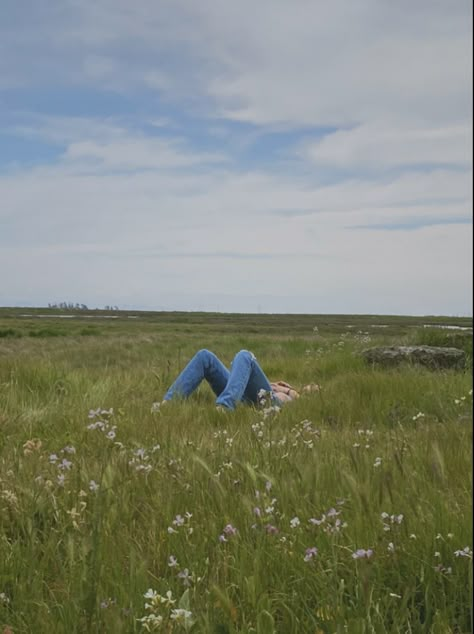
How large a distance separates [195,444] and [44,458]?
937mm

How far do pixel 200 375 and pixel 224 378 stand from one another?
1.99 ft

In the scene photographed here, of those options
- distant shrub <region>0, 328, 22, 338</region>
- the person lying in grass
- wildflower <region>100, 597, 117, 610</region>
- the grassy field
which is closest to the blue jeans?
the person lying in grass

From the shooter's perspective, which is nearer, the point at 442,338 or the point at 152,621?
the point at 152,621

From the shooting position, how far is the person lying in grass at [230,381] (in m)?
7.15

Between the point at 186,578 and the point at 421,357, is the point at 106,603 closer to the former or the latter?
the point at 186,578

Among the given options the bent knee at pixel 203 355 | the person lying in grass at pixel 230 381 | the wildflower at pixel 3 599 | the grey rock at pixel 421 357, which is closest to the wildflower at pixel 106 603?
the wildflower at pixel 3 599

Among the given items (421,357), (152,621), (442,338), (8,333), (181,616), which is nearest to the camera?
(181,616)

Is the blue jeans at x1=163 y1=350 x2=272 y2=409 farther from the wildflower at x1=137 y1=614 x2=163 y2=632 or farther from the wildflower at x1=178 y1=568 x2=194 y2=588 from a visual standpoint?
the wildflower at x1=137 y1=614 x2=163 y2=632

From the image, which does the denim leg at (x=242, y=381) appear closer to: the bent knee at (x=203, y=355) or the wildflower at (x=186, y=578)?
the bent knee at (x=203, y=355)

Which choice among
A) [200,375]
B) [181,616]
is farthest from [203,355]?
[181,616]

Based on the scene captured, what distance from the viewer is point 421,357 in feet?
32.7

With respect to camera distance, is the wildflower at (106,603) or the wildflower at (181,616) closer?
the wildflower at (181,616)

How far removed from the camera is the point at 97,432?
475 centimetres

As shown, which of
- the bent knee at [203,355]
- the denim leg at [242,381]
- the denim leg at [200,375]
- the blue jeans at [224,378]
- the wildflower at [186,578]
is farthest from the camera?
the bent knee at [203,355]
